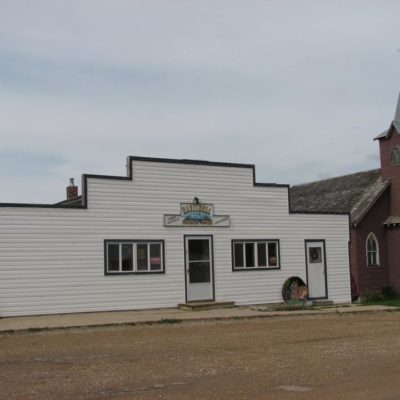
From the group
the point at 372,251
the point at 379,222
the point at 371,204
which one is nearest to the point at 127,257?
the point at 371,204

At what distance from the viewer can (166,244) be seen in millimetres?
21078

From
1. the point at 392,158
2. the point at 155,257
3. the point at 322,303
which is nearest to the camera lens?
the point at 155,257

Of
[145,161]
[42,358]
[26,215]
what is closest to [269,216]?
[145,161]

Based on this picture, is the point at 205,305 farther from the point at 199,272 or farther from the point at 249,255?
the point at 249,255

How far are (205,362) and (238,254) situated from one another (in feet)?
38.0

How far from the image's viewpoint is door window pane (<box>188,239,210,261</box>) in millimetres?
21594

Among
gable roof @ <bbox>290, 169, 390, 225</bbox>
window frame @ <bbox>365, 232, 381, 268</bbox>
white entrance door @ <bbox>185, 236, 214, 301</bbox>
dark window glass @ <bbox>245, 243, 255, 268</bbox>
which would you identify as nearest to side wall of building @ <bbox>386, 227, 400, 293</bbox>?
window frame @ <bbox>365, 232, 381, 268</bbox>

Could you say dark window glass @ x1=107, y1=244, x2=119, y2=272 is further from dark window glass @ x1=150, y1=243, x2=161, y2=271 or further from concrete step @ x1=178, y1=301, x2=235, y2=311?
concrete step @ x1=178, y1=301, x2=235, y2=311

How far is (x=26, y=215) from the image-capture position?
18906 mm

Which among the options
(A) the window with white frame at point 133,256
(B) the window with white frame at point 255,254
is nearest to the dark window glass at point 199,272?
(B) the window with white frame at point 255,254

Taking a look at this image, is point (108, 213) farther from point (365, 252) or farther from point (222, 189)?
point (365, 252)

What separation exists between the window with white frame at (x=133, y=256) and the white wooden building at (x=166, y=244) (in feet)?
0.10

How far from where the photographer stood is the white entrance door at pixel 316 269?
939 inches

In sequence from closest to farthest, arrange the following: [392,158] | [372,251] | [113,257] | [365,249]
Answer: [113,257]
[365,249]
[372,251]
[392,158]
